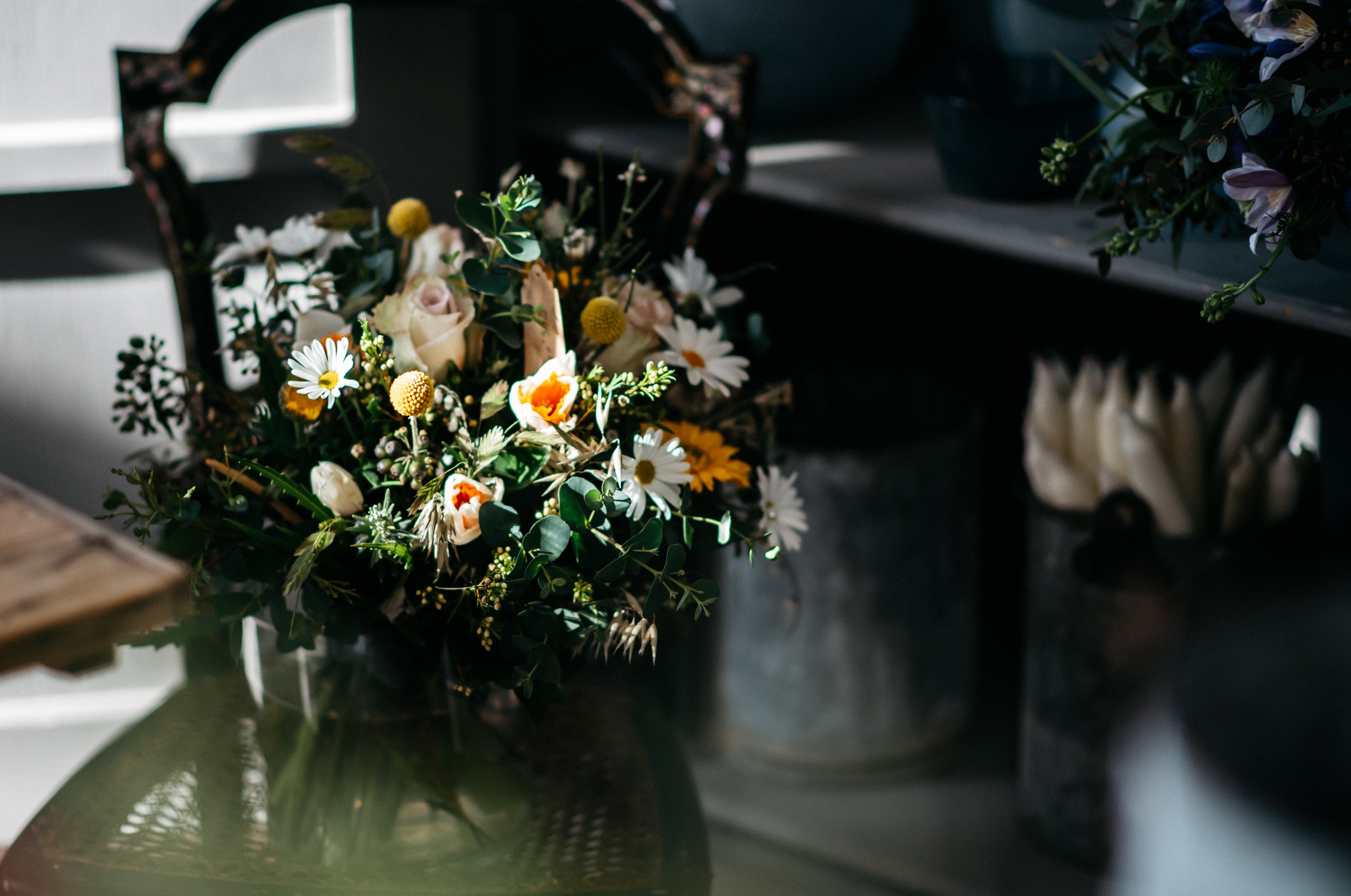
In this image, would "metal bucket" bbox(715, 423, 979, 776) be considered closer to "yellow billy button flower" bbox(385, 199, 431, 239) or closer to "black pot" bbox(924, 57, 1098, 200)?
"black pot" bbox(924, 57, 1098, 200)

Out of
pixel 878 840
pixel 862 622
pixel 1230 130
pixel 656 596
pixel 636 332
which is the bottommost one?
pixel 878 840

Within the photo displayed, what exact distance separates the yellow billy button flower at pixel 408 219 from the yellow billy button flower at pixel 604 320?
0.38ft

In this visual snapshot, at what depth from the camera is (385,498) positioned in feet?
1.73

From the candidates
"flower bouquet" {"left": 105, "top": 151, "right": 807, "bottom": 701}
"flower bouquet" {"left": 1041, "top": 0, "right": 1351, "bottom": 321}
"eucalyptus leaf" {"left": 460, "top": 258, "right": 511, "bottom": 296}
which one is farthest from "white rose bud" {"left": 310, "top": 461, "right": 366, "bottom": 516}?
"flower bouquet" {"left": 1041, "top": 0, "right": 1351, "bottom": 321}

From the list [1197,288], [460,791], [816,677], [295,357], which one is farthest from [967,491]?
[295,357]

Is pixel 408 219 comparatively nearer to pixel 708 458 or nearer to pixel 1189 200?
pixel 708 458

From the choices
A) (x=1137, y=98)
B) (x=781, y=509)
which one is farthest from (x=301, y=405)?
(x=1137, y=98)

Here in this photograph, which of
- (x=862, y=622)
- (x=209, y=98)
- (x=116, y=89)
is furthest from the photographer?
(x=862, y=622)

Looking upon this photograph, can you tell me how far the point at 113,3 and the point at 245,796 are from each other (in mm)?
588

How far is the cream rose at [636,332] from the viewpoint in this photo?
583mm

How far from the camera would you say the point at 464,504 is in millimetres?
511

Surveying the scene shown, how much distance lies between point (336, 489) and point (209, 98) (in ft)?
1.13

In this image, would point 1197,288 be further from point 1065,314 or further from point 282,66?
point 282,66

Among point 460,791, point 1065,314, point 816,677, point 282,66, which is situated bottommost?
point 816,677
